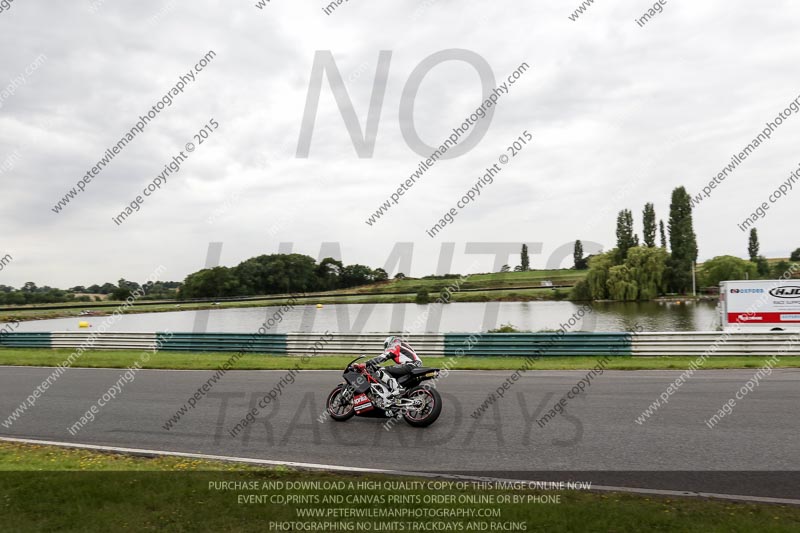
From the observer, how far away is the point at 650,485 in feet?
20.6

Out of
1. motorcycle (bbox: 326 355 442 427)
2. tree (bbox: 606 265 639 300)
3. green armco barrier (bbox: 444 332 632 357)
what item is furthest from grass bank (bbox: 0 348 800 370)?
tree (bbox: 606 265 639 300)

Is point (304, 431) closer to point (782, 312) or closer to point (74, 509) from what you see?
point (74, 509)

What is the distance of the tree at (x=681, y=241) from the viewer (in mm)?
72938

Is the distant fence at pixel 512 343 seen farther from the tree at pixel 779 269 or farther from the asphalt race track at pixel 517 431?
the tree at pixel 779 269

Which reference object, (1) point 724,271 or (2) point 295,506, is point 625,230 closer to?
(1) point 724,271

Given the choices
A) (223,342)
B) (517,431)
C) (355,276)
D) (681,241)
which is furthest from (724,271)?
(517,431)

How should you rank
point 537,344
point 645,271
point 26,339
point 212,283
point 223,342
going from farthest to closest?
point 645,271
point 212,283
point 26,339
point 223,342
point 537,344

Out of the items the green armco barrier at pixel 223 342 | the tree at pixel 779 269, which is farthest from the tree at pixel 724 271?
the green armco barrier at pixel 223 342

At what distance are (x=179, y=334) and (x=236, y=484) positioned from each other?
60.5 feet

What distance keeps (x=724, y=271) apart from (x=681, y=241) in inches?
318

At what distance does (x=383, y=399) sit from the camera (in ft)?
31.5

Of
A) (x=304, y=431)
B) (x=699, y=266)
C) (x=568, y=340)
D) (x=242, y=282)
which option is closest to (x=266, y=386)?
(x=304, y=431)

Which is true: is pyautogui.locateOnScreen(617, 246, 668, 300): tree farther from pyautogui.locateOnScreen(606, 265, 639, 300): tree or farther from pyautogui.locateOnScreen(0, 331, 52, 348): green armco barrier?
pyautogui.locateOnScreen(0, 331, 52, 348): green armco barrier

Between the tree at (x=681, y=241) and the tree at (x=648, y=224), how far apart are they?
454cm
